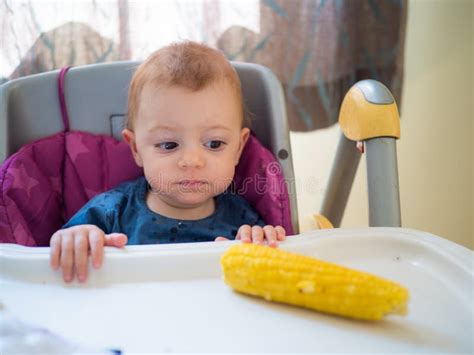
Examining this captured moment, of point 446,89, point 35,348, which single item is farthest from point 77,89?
point 446,89

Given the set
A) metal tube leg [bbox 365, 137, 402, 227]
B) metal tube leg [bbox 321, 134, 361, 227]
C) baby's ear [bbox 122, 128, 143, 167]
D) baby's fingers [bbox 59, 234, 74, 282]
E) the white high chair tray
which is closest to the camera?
the white high chair tray

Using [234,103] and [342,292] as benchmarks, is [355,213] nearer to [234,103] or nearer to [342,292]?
[234,103]

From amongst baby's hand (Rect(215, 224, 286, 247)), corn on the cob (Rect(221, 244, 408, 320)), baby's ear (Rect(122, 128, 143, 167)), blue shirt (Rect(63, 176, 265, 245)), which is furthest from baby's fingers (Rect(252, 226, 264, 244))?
baby's ear (Rect(122, 128, 143, 167))

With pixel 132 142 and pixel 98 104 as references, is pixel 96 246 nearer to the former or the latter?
pixel 132 142

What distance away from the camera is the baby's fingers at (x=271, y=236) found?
64cm

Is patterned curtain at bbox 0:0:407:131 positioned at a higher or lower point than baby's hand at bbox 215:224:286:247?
higher

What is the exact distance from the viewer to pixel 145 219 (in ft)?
2.93

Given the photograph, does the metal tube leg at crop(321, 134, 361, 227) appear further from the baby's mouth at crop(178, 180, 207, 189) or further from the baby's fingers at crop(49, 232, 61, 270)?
the baby's fingers at crop(49, 232, 61, 270)

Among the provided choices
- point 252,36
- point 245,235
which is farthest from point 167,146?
point 252,36

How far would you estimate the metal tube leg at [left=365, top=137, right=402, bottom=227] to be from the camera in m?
0.77

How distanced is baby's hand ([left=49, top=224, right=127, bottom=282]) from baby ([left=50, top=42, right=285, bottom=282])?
17 centimetres

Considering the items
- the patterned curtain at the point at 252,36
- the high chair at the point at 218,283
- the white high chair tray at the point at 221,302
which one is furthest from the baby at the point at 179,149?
the patterned curtain at the point at 252,36

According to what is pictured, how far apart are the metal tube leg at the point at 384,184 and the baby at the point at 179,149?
0.79ft

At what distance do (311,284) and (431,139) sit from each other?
1.45m
